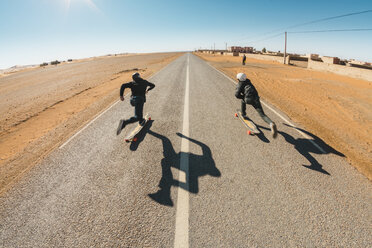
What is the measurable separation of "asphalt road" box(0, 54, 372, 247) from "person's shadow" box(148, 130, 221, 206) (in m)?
0.02

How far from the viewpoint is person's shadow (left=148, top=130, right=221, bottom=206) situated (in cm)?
316

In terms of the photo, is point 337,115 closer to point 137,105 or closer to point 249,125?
point 249,125

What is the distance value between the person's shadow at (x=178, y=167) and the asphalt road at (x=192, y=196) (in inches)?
0.9

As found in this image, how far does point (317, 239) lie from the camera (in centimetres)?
238

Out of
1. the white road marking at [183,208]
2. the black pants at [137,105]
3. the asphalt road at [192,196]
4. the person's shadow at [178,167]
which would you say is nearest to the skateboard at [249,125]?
the asphalt road at [192,196]

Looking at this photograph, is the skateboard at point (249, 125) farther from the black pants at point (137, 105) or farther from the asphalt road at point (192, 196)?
the black pants at point (137, 105)

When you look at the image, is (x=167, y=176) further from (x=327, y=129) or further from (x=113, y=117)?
(x=327, y=129)

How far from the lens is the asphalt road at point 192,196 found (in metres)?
2.47

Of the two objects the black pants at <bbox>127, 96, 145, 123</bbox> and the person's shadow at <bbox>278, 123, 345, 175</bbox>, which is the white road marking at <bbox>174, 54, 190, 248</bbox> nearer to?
the black pants at <bbox>127, 96, 145, 123</bbox>

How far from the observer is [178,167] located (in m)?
3.85

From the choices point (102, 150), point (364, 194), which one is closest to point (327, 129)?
point (364, 194)

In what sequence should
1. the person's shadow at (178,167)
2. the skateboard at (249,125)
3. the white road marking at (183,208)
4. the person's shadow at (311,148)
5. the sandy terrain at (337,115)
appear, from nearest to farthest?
the white road marking at (183,208), the person's shadow at (178,167), the person's shadow at (311,148), the sandy terrain at (337,115), the skateboard at (249,125)

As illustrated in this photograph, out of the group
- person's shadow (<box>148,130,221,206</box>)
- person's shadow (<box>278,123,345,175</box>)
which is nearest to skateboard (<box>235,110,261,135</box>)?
person's shadow (<box>278,123,345,175</box>)

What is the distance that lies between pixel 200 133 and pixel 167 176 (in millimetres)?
2204
